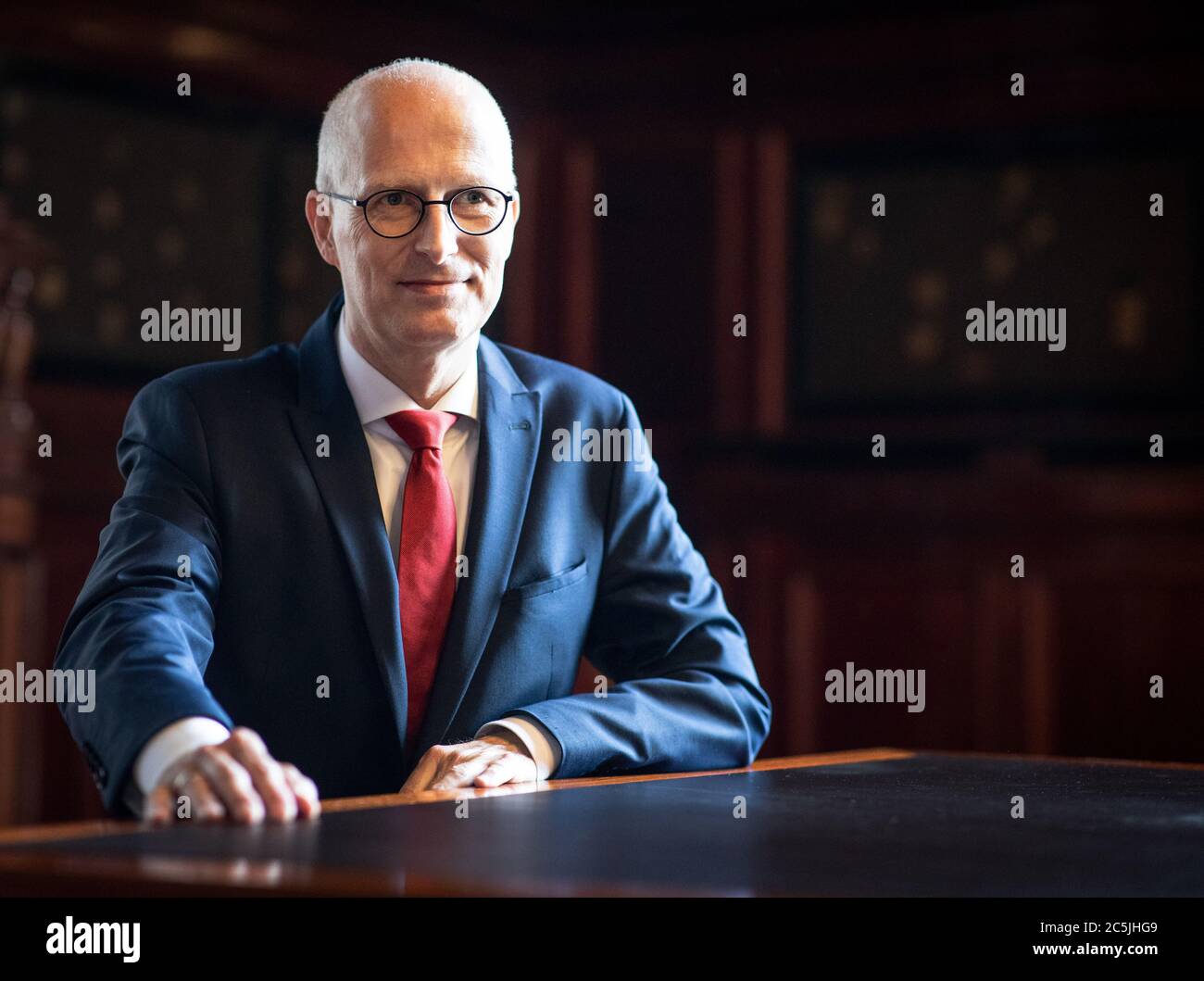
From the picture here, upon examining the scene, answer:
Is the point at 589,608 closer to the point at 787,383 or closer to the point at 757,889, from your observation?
the point at 757,889

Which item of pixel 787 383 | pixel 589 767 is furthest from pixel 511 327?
pixel 589 767

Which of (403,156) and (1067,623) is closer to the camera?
(403,156)

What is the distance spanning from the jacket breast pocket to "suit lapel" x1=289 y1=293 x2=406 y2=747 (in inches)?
7.1

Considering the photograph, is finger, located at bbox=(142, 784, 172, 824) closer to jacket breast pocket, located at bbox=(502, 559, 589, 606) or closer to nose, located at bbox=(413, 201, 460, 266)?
jacket breast pocket, located at bbox=(502, 559, 589, 606)

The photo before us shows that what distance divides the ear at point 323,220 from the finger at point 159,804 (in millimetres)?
1020

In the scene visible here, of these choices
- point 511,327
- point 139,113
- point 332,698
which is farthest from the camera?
point 511,327

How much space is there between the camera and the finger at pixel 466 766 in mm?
1858

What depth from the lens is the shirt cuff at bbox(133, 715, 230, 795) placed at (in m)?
1.62

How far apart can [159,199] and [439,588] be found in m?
3.56

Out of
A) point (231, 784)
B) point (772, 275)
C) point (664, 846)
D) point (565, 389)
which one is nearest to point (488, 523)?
point (565, 389)

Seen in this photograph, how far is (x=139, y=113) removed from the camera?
5.38 metres

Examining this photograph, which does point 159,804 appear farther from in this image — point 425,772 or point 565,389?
point 565,389

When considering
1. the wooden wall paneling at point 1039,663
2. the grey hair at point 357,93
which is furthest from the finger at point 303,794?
the wooden wall paneling at point 1039,663

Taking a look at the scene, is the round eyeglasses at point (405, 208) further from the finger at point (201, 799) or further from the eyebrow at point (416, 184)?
the finger at point (201, 799)
